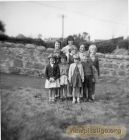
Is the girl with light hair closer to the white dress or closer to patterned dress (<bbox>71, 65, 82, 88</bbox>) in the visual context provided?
patterned dress (<bbox>71, 65, 82, 88</bbox>)

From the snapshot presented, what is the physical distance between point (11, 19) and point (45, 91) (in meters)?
1.20

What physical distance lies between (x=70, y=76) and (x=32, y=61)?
98 cm

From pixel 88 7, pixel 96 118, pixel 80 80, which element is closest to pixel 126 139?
pixel 96 118

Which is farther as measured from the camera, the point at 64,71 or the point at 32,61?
the point at 32,61

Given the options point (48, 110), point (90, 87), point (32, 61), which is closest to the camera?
point (48, 110)

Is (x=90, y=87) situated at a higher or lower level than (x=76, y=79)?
lower

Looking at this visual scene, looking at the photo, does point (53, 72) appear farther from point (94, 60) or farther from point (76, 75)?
point (94, 60)

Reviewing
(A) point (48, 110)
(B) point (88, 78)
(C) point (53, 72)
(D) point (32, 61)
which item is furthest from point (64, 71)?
(D) point (32, 61)

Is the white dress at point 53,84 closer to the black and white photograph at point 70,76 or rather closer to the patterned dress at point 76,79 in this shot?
the black and white photograph at point 70,76

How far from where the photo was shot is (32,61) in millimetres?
4375

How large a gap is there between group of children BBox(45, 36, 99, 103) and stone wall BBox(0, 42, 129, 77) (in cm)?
A: 33

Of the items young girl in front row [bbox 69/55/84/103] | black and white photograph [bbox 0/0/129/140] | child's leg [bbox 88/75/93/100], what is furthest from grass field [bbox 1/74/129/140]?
young girl in front row [bbox 69/55/84/103]

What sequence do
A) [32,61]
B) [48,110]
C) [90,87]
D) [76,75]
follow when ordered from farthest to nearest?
[32,61] → [90,87] → [76,75] → [48,110]

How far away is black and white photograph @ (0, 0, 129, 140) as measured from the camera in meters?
3.43
